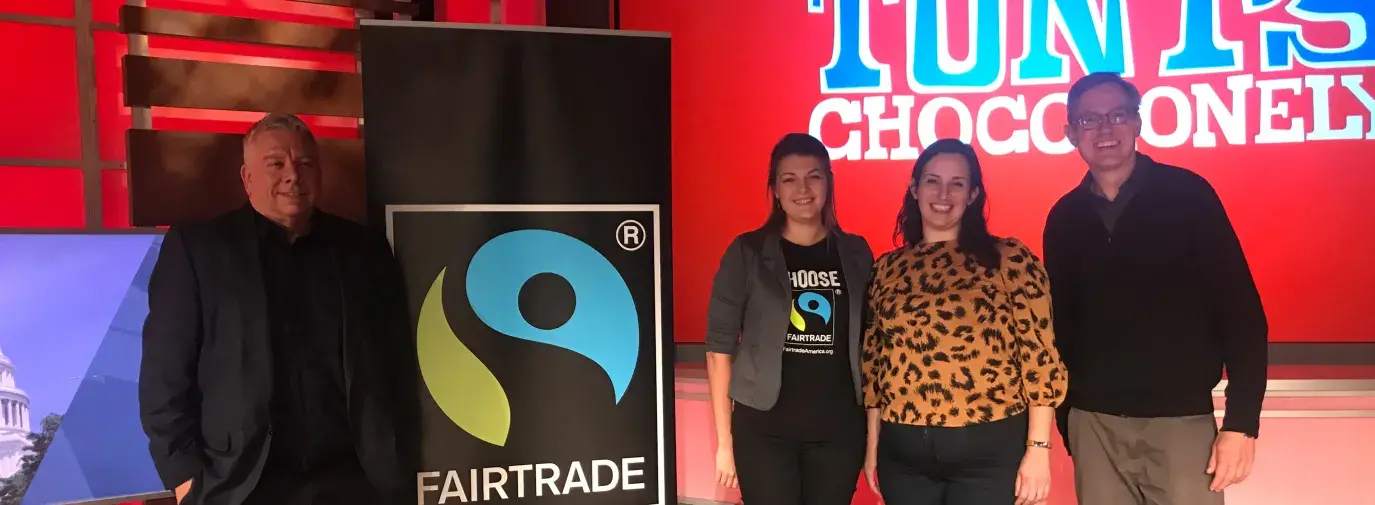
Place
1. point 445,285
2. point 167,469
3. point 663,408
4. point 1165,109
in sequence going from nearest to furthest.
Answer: point 167,469 < point 445,285 < point 663,408 < point 1165,109

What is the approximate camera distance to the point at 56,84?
106 inches

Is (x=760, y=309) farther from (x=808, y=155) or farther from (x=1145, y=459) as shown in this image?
(x=1145, y=459)

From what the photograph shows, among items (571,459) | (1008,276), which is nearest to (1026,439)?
(1008,276)

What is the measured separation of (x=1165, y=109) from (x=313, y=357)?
8.82 ft

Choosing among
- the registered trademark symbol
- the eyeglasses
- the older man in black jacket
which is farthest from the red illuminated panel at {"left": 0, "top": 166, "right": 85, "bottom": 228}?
the eyeglasses

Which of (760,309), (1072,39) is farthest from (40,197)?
(1072,39)

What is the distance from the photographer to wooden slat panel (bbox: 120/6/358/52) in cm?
240

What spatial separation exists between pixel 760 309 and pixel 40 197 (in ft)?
7.97

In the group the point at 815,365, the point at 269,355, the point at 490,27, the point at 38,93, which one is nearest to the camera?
the point at 269,355

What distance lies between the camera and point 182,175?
7.64 ft

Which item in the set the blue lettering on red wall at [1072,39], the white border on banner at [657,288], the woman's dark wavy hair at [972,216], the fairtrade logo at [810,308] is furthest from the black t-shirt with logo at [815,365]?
the blue lettering on red wall at [1072,39]

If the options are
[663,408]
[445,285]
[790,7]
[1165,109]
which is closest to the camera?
[445,285]

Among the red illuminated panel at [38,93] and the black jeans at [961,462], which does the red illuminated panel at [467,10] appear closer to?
the red illuminated panel at [38,93]

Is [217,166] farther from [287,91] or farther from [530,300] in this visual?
[530,300]
